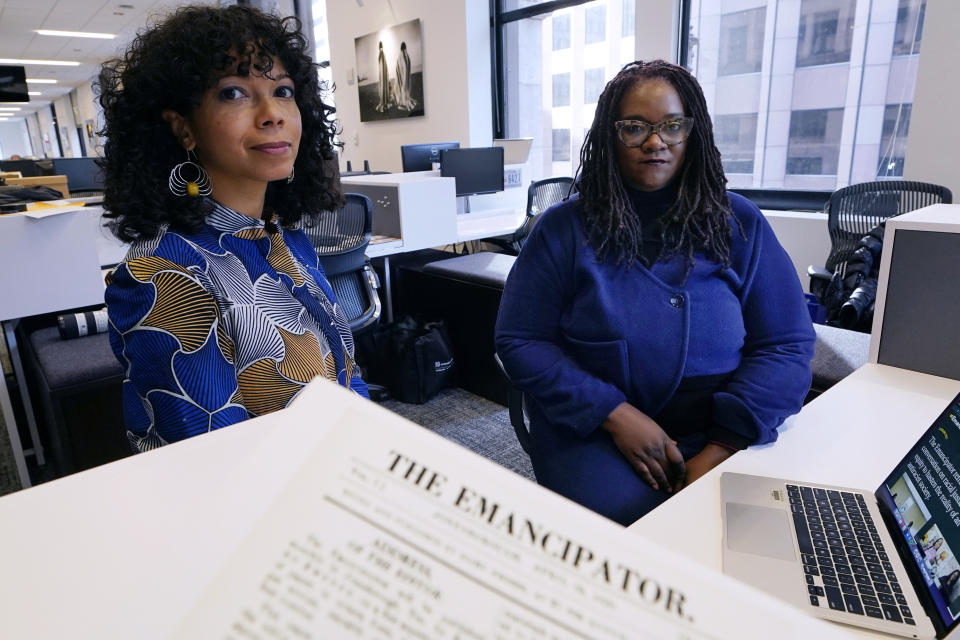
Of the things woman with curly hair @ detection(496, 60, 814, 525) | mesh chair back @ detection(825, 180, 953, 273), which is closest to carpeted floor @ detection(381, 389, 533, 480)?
woman with curly hair @ detection(496, 60, 814, 525)

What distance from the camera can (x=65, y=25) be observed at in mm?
8008

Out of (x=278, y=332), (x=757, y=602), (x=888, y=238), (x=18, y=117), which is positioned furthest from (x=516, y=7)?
(x=18, y=117)

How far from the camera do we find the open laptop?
0.63 meters

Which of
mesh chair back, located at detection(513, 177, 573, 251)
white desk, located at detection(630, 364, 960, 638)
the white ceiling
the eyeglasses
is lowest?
white desk, located at detection(630, 364, 960, 638)

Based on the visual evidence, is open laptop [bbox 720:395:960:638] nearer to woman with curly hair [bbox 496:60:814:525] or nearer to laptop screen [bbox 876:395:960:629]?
laptop screen [bbox 876:395:960:629]

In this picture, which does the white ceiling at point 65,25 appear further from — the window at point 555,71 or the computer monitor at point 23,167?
the window at point 555,71

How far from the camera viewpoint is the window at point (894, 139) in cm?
330

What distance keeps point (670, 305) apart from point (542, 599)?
102 cm

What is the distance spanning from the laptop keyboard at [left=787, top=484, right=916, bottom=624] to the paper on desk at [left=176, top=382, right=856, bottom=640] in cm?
53

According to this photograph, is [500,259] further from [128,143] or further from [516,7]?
[516,7]

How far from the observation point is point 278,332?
954 millimetres

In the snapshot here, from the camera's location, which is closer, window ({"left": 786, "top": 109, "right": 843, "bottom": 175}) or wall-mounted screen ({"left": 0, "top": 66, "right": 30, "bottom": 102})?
window ({"left": 786, "top": 109, "right": 843, "bottom": 175})

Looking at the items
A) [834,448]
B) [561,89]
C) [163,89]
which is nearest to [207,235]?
[163,89]

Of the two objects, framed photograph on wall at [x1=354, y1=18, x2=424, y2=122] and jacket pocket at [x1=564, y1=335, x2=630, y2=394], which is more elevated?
framed photograph on wall at [x1=354, y1=18, x2=424, y2=122]
